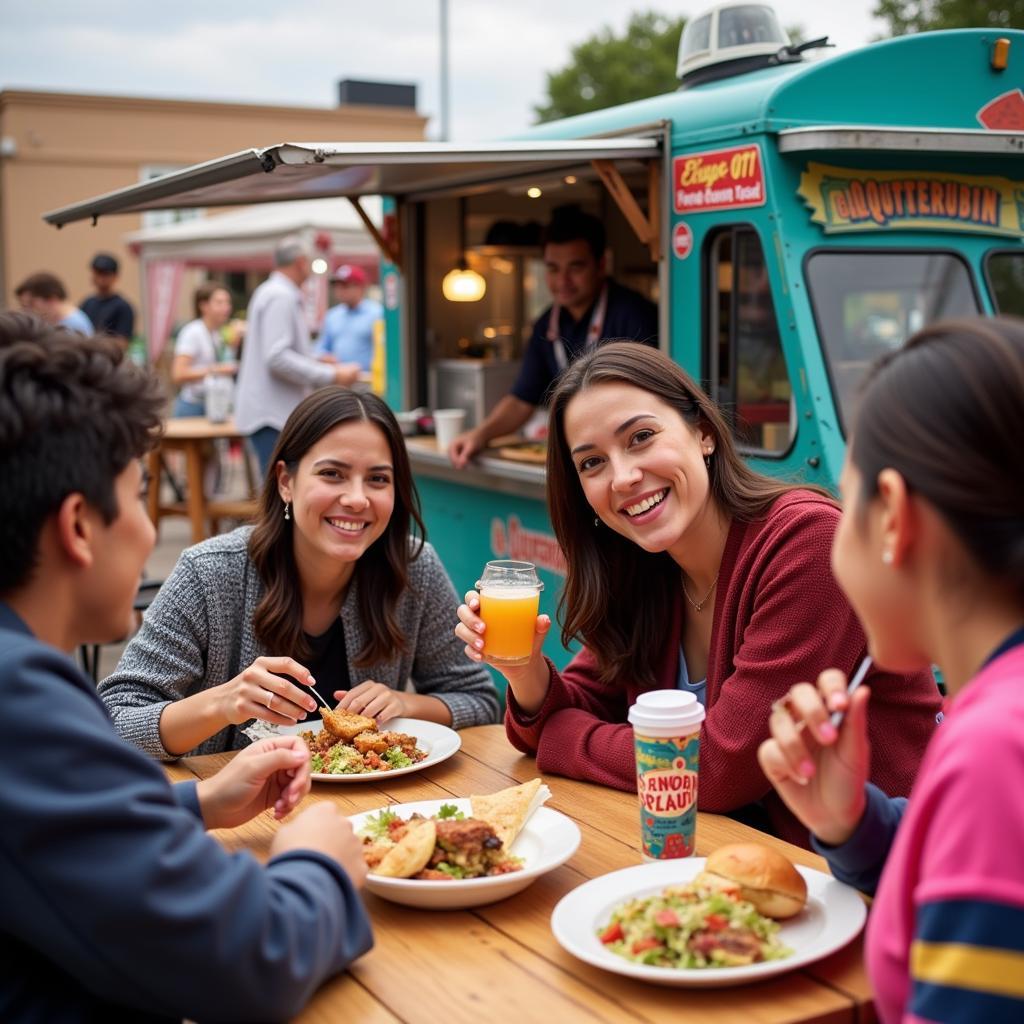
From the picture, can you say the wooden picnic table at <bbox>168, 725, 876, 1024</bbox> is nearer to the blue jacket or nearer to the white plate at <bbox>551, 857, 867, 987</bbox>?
the white plate at <bbox>551, 857, 867, 987</bbox>

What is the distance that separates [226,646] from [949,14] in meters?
11.0

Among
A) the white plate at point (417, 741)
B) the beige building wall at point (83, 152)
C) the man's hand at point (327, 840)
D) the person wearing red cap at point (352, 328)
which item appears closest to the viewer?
the man's hand at point (327, 840)

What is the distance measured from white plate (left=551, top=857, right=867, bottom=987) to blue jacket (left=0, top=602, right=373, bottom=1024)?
0.45 m

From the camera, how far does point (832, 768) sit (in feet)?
5.74

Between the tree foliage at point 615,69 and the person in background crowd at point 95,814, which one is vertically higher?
the tree foliage at point 615,69

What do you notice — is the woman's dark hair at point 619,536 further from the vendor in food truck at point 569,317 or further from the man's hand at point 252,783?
the vendor in food truck at point 569,317

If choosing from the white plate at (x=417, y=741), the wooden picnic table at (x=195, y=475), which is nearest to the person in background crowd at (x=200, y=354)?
the wooden picnic table at (x=195, y=475)

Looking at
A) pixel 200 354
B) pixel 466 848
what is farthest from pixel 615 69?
pixel 466 848

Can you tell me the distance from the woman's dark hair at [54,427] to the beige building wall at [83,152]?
95.3 feet

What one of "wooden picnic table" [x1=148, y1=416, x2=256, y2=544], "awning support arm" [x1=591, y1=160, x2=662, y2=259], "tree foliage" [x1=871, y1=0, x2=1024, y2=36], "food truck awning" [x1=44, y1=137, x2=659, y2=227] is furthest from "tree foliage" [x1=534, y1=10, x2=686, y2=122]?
"awning support arm" [x1=591, y1=160, x2=662, y2=259]

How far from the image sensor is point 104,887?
1372 millimetres

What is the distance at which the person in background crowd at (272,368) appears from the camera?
888 cm

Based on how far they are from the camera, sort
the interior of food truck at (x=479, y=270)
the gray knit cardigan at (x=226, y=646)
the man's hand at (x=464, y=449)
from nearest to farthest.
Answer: the gray knit cardigan at (x=226, y=646), the man's hand at (x=464, y=449), the interior of food truck at (x=479, y=270)

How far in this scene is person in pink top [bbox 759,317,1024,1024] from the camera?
3.92 feet
